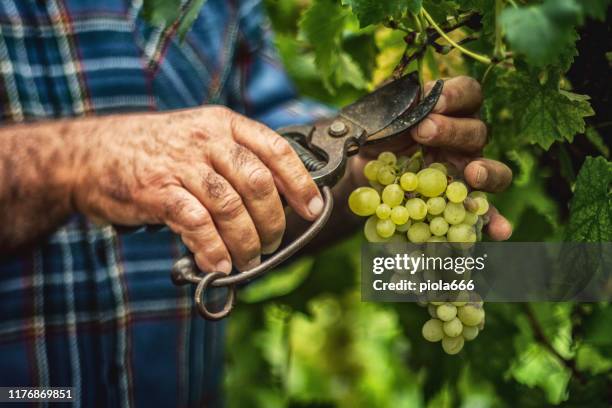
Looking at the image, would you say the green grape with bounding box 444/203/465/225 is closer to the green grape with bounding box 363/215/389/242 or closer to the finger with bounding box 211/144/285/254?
the green grape with bounding box 363/215/389/242

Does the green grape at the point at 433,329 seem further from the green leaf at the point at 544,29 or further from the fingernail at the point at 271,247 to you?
the green leaf at the point at 544,29

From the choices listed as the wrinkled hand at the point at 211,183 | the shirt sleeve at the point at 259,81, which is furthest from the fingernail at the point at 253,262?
the shirt sleeve at the point at 259,81

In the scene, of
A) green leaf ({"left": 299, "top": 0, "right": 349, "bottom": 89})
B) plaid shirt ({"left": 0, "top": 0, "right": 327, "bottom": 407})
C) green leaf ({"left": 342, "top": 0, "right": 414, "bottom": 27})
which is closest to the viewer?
green leaf ({"left": 342, "top": 0, "right": 414, "bottom": 27})

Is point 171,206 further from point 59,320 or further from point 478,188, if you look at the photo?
point 59,320

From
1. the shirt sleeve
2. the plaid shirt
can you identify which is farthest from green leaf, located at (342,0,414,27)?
the shirt sleeve

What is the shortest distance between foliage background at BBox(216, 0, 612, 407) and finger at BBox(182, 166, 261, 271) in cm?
22

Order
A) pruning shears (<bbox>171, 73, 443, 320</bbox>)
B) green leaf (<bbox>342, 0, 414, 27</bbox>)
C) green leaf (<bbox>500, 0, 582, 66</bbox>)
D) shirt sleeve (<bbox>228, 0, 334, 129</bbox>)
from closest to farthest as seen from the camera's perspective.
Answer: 1. green leaf (<bbox>500, 0, 582, 66</bbox>)
2. green leaf (<bbox>342, 0, 414, 27</bbox>)
3. pruning shears (<bbox>171, 73, 443, 320</bbox>)
4. shirt sleeve (<bbox>228, 0, 334, 129</bbox>)

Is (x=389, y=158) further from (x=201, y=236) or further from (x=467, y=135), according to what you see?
(x=201, y=236)

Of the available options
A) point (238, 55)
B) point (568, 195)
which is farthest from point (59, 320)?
point (568, 195)

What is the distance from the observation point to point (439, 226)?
69 centimetres

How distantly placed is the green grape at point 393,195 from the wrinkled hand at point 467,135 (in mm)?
60

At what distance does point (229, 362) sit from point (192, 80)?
0.75 m

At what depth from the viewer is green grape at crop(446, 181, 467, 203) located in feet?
2.25

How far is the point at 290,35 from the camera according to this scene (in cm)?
158
